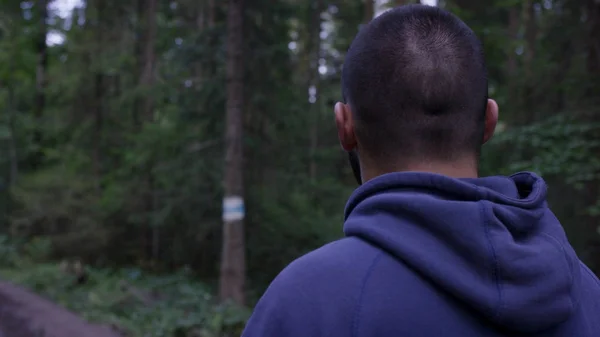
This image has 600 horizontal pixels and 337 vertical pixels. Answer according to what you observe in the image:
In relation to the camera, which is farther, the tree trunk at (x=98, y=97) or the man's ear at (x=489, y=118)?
the tree trunk at (x=98, y=97)

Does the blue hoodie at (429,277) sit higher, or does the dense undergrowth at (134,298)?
the blue hoodie at (429,277)

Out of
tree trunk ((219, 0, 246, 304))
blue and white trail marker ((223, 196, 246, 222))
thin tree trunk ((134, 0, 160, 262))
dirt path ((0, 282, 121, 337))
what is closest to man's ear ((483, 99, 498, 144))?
dirt path ((0, 282, 121, 337))

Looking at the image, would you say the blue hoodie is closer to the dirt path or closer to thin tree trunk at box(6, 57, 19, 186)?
the dirt path

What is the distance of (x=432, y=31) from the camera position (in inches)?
54.9

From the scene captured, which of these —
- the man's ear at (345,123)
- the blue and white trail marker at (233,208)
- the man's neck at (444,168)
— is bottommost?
the blue and white trail marker at (233,208)

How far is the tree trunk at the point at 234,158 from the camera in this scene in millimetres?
13023

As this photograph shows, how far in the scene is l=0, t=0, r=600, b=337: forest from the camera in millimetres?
11641

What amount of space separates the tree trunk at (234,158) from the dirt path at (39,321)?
3.03 meters

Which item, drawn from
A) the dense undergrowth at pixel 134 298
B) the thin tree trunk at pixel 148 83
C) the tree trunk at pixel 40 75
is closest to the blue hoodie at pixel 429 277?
the dense undergrowth at pixel 134 298

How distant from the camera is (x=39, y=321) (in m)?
11.0

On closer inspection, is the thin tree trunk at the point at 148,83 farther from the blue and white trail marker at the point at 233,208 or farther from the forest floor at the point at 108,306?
the blue and white trail marker at the point at 233,208

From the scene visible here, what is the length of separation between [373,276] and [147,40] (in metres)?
23.7

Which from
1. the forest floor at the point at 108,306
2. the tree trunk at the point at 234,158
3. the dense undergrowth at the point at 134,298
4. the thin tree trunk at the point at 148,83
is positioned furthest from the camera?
the thin tree trunk at the point at 148,83

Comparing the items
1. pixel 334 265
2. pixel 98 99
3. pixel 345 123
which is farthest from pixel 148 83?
pixel 334 265
